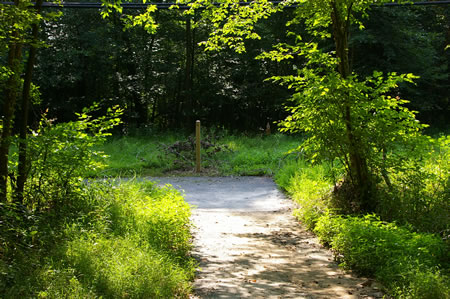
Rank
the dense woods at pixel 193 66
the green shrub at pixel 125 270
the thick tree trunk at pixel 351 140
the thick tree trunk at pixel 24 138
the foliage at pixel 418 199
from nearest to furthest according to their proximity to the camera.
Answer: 1. the green shrub at pixel 125 270
2. the thick tree trunk at pixel 24 138
3. the foliage at pixel 418 199
4. the thick tree trunk at pixel 351 140
5. the dense woods at pixel 193 66

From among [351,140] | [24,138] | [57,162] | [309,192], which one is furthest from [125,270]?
[309,192]

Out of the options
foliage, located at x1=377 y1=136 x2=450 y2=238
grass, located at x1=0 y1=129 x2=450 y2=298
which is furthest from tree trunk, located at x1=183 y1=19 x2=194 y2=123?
foliage, located at x1=377 y1=136 x2=450 y2=238

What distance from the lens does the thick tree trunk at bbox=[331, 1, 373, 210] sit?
22.7ft

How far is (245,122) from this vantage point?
2484 centimetres

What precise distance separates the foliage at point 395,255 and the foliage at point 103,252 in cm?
190

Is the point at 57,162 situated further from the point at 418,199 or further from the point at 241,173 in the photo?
the point at 241,173

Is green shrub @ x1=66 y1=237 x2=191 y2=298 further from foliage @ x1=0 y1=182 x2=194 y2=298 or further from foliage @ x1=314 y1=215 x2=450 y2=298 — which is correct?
foliage @ x1=314 y1=215 x2=450 y2=298

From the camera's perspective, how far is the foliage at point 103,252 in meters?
3.92

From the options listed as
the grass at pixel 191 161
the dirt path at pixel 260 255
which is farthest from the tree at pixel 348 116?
the grass at pixel 191 161

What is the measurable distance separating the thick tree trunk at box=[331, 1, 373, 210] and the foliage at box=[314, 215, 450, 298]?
0.98 m

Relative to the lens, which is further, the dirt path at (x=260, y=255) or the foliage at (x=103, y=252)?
the dirt path at (x=260, y=255)

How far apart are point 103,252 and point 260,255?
85.6 inches

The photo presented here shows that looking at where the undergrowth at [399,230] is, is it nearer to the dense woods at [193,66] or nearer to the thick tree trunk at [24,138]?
the thick tree trunk at [24,138]

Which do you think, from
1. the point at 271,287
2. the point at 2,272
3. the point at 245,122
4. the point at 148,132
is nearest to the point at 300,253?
the point at 271,287
